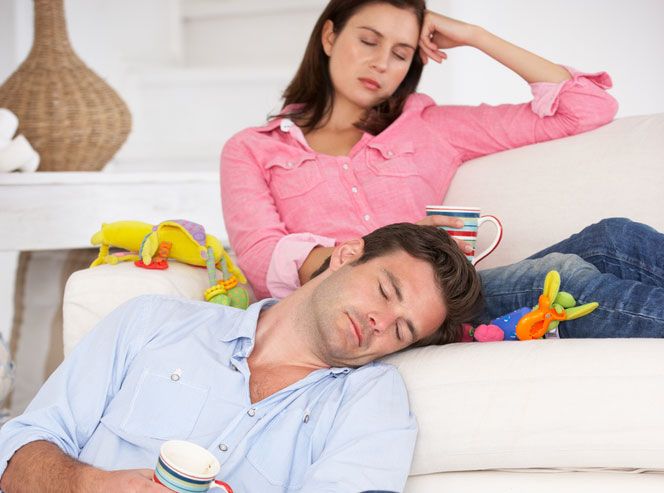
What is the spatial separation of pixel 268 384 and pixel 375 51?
0.98 meters

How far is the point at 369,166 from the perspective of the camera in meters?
2.21

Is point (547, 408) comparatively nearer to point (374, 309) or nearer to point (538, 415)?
point (538, 415)

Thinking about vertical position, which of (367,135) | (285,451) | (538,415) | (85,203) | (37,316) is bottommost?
(37,316)

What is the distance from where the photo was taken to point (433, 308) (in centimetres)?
157

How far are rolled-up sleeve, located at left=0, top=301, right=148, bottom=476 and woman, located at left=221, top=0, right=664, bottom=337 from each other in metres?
0.52

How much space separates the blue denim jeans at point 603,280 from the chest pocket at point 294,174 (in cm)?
52

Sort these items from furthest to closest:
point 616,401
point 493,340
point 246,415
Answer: point 493,340 < point 246,415 < point 616,401

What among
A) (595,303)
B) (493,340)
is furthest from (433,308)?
(595,303)

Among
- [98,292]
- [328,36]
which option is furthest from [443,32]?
[98,292]

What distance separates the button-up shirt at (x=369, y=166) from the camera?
6.95ft

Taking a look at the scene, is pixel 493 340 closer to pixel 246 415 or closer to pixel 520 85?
pixel 246 415

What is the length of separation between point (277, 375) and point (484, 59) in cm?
232

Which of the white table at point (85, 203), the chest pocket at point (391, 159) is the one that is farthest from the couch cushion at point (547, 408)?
the white table at point (85, 203)

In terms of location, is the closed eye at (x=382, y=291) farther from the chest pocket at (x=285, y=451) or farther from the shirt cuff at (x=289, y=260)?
the shirt cuff at (x=289, y=260)
